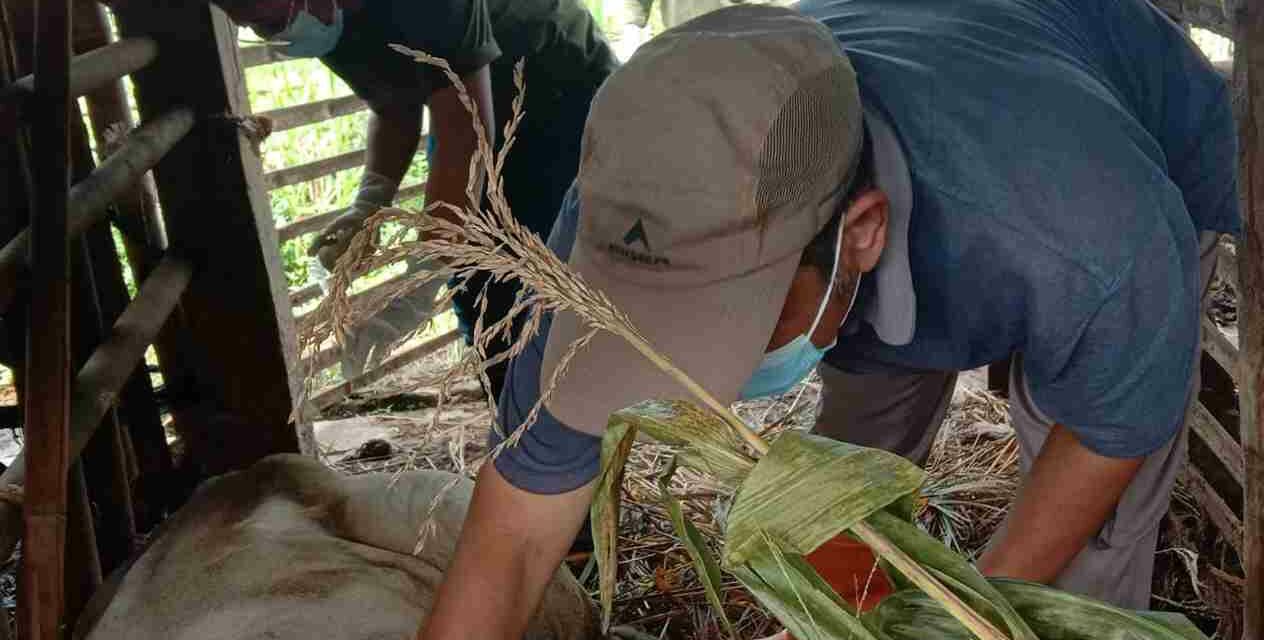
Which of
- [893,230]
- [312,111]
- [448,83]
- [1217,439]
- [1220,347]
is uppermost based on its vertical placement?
[893,230]

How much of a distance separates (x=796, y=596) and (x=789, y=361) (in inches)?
19.3

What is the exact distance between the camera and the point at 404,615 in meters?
1.63

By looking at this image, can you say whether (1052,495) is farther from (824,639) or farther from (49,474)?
(49,474)

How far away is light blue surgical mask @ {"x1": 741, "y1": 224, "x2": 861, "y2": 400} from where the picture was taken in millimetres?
1199

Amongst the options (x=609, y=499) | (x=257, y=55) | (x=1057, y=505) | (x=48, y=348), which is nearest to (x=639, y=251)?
(x=609, y=499)

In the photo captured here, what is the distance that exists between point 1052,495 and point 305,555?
99cm

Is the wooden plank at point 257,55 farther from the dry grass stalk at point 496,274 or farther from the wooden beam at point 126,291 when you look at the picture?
the dry grass stalk at point 496,274

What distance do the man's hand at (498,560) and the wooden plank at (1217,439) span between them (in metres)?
1.47

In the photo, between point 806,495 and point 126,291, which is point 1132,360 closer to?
point 806,495

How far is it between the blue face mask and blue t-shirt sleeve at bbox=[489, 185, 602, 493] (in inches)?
40.4

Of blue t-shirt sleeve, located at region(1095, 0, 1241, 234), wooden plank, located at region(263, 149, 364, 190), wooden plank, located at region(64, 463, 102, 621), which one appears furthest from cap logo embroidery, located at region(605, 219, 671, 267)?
wooden plank, located at region(263, 149, 364, 190)

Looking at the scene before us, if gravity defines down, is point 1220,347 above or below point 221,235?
below

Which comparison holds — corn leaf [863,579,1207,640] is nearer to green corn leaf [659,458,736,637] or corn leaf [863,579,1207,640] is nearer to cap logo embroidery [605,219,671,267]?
green corn leaf [659,458,736,637]

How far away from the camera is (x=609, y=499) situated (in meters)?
0.94
